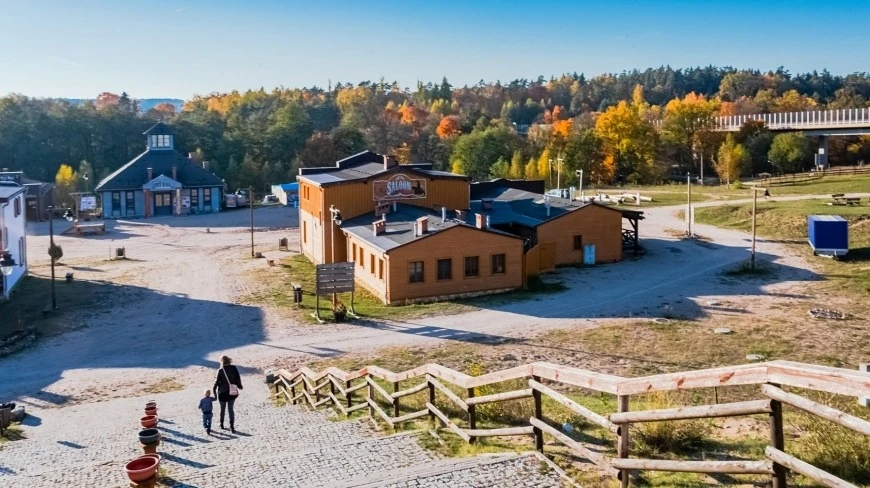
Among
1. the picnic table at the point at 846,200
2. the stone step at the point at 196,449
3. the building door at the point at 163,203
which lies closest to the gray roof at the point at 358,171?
the stone step at the point at 196,449

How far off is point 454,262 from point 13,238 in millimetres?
22192

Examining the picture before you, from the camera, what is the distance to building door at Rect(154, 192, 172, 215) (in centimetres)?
6675

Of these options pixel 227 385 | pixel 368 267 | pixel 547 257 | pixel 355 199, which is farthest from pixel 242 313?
pixel 547 257

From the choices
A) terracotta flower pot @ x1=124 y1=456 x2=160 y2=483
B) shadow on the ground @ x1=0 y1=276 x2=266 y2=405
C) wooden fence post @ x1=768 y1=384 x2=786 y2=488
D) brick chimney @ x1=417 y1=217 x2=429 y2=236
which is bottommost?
shadow on the ground @ x1=0 y1=276 x2=266 y2=405

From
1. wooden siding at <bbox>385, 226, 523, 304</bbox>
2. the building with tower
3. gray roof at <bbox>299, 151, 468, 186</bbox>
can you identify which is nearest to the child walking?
wooden siding at <bbox>385, 226, 523, 304</bbox>

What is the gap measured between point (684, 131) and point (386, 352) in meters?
74.0

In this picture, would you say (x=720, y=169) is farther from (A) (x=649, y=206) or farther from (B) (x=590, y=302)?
(B) (x=590, y=302)

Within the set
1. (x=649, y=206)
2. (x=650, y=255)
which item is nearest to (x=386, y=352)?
(x=650, y=255)

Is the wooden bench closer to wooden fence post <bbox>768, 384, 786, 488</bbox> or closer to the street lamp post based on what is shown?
the street lamp post

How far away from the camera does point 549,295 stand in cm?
3177

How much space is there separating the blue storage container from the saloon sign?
2156 centimetres

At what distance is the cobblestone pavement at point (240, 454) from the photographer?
859cm

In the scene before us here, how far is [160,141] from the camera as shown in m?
69.9

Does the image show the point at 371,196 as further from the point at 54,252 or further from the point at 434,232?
the point at 54,252
